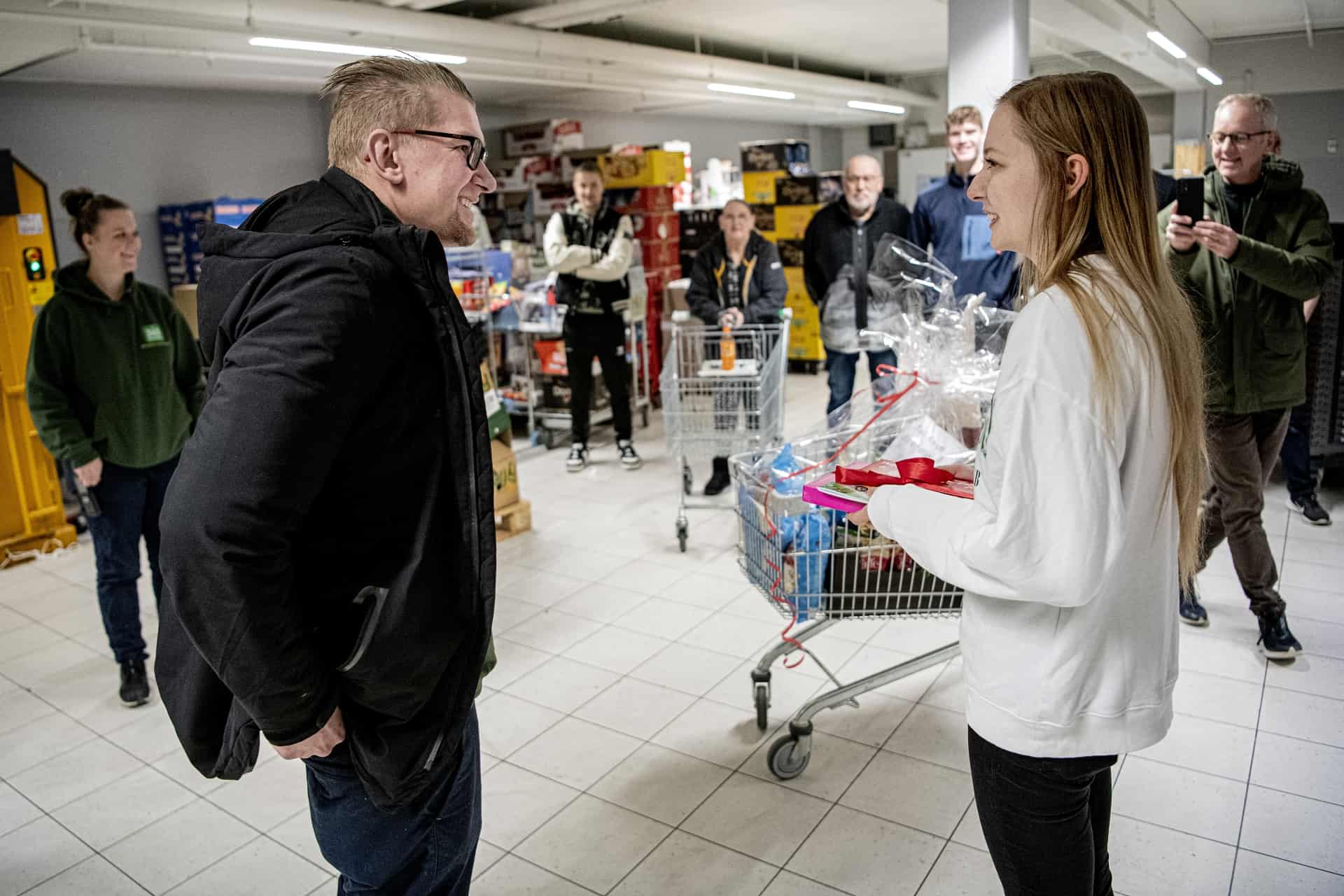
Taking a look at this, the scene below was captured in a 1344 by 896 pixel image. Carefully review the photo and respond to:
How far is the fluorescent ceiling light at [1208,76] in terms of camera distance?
12.6m

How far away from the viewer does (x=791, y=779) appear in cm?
297

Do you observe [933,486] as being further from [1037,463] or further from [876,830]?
[876,830]

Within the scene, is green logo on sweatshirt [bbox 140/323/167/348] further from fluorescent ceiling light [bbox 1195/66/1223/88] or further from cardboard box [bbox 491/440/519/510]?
fluorescent ceiling light [bbox 1195/66/1223/88]

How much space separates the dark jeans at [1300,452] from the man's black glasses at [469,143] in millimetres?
5086

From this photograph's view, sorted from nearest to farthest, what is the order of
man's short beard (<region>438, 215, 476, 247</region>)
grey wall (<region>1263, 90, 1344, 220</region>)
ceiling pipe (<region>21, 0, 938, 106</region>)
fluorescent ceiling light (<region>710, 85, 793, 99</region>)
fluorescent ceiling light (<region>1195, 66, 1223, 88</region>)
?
man's short beard (<region>438, 215, 476, 247</region>) < ceiling pipe (<region>21, 0, 938, 106</region>) < fluorescent ceiling light (<region>710, 85, 793, 99</region>) < fluorescent ceiling light (<region>1195, 66, 1223, 88</region>) < grey wall (<region>1263, 90, 1344, 220</region>)

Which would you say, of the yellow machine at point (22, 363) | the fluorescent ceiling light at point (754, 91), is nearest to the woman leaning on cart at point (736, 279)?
the yellow machine at point (22, 363)

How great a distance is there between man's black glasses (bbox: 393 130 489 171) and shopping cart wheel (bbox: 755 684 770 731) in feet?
6.90

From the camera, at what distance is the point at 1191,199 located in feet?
10.9

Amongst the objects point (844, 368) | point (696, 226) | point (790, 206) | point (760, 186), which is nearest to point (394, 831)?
point (844, 368)

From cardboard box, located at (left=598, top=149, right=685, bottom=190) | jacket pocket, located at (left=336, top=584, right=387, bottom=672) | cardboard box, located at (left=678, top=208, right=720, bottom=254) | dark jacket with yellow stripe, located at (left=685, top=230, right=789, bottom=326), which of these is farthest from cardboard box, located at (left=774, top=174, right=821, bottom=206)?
jacket pocket, located at (left=336, top=584, right=387, bottom=672)

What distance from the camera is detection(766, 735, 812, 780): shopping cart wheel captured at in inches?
116

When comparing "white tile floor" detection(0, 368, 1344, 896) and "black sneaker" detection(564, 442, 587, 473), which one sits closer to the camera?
"white tile floor" detection(0, 368, 1344, 896)

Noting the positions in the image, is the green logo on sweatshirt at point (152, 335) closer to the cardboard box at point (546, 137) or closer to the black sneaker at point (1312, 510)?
the black sneaker at point (1312, 510)

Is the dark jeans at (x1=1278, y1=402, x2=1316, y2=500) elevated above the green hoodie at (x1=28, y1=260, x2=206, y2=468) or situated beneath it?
situated beneath
